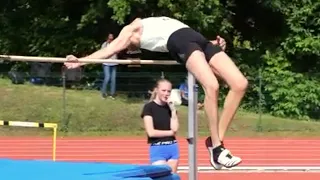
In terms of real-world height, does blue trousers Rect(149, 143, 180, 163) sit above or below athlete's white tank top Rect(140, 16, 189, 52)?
below

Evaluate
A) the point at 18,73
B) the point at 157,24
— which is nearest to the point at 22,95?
the point at 18,73

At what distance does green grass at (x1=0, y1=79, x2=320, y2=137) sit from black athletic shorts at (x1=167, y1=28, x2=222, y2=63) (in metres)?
11.4

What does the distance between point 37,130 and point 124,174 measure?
13.9 metres

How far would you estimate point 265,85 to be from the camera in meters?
19.6

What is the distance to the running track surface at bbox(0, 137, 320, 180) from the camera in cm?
1353

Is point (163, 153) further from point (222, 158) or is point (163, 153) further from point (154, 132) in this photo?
point (222, 158)

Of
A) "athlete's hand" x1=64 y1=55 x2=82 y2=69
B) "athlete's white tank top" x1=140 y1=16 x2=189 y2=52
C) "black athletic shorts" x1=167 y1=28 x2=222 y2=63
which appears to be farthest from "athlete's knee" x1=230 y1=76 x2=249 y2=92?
"athlete's hand" x1=64 y1=55 x2=82 y2=69

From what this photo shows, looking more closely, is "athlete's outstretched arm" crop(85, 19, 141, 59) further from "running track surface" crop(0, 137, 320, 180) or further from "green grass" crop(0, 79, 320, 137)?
"green grass" crop(0, 79, 320, 137)

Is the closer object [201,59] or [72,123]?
[201,59]

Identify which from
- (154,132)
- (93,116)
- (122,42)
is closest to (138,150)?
(93,116)

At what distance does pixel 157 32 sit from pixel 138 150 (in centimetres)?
912

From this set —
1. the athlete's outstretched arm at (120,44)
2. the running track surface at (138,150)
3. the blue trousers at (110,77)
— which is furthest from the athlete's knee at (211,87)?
the blue trousers at (110,77)

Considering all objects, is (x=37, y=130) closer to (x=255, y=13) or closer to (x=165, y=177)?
(x=255, y=13)

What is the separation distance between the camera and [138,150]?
1474 cm
